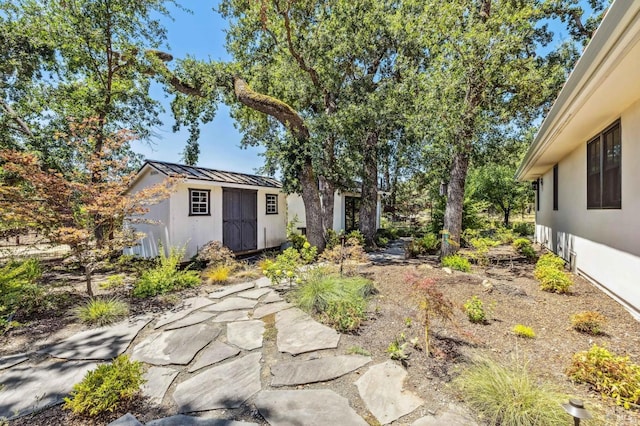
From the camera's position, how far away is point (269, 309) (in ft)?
15.3

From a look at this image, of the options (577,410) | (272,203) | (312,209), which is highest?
(272,203)

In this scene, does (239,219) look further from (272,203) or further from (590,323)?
(590,323)

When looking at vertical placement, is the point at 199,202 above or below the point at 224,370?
above

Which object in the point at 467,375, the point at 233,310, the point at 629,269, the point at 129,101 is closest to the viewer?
the point at 467,375

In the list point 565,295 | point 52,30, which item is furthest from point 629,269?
point 52,30

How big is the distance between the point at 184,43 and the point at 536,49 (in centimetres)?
1220

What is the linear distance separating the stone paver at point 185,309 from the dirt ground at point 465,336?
31cm

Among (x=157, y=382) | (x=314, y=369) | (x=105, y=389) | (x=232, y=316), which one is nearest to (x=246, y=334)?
(x=232, y=316)

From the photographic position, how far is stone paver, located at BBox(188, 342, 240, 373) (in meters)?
3.08

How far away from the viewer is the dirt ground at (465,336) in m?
2.33

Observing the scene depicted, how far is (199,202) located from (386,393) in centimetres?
804

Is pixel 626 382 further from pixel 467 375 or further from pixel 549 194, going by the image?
pixel 549 194

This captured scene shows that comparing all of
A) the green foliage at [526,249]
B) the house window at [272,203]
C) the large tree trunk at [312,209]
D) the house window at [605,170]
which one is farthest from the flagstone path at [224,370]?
the green foliage at [526,249]

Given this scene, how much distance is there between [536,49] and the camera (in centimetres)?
955
